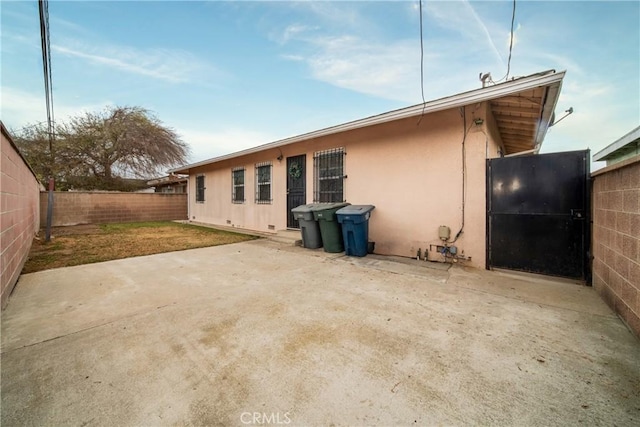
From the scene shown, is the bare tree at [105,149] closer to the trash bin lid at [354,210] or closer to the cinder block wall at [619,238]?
the trash bin lid at [354,210]

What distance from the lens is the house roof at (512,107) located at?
11.2 ft

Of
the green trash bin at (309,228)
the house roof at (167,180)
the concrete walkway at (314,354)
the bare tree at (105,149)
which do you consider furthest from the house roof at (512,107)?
the bare tree at (105,149)

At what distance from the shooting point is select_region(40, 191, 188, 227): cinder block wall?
1085 cm

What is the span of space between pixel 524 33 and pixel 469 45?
1.01 m

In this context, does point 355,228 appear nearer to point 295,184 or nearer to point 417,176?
Result: point 417,176

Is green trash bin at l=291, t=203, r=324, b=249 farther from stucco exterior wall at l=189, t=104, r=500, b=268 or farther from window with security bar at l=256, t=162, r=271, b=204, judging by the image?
window with security bar at l=256, t=162, r=271, b=204

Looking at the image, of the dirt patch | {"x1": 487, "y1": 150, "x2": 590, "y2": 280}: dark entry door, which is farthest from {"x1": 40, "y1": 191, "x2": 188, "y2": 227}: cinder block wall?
{"x1": 487, "y1": 150, "x2": 590, "y2": 280}: dark entry door

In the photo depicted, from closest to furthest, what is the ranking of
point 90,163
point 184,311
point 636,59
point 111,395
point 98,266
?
point 111,395 → point 184,311 → point 98,266 → point 636,59 → point 90,163

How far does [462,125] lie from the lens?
454 cm

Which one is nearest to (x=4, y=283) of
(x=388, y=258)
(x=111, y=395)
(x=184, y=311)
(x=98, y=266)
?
(x=98, y=266)

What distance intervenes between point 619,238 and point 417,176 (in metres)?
2.90

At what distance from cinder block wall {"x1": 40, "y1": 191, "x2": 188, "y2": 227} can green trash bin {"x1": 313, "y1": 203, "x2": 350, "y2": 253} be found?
11.9m

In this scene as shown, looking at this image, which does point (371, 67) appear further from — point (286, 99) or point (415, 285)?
point (415, 285)

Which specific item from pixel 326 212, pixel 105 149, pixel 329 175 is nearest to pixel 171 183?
pixel 105 149
